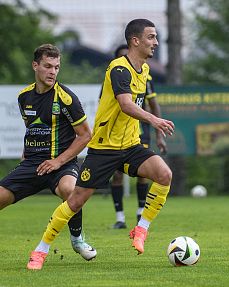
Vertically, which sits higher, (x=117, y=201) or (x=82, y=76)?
(x=117, y=201)

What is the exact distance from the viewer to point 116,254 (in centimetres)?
1047

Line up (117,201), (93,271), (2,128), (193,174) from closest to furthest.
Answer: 1. (93,271)
2. (117,201)
3. (2,128)
4. (193,174)

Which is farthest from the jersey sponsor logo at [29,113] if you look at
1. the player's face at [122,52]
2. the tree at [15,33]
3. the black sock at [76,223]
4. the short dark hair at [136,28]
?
the tree at [15,33]

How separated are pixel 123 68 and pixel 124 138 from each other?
2.17 ft

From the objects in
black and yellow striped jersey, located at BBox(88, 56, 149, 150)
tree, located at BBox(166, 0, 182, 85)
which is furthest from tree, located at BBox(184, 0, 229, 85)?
black and yellow striped jersey, located at BBox(88, 56, 149, 150)

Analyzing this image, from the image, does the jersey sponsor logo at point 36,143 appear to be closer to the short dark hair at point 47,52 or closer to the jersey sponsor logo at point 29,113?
the jersey sponsor logo at point 29,113

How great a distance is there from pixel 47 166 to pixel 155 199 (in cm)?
107

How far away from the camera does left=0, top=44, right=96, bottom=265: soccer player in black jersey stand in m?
9.41

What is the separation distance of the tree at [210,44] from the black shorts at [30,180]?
34.1 metres

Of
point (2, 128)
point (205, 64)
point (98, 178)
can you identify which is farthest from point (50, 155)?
point (205, 64)

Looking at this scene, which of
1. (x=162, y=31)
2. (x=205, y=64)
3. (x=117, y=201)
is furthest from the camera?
(x=162, y=31)

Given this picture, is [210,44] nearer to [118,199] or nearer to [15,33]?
[15,33]

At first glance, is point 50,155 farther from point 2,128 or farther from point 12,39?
point 12,39

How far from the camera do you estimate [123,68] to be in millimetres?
9438
